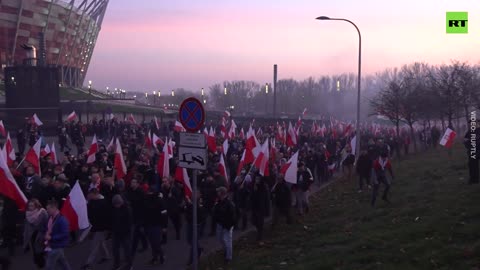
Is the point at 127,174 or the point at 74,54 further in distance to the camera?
the point at 74,54

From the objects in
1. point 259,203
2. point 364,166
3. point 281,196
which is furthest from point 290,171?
point 364,166

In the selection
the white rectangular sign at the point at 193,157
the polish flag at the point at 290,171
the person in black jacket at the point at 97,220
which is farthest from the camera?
the polish flag at the point at 290,171

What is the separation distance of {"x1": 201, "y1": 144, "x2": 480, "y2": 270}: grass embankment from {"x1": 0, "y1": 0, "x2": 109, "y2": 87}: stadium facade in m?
52.0

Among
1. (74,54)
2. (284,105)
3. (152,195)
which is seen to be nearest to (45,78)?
(152,195)

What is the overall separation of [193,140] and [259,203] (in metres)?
3.94

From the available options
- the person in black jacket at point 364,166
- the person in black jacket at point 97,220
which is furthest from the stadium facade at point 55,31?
the person in black jacket at point 97,220

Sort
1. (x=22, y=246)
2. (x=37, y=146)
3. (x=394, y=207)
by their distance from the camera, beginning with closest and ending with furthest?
(x=22, y=246) < (x=394, y=207) < (x=37, y=146)

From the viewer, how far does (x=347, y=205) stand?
50.5 feet

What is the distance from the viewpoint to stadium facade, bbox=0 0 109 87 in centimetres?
7194

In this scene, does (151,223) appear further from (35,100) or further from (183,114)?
(35,100)

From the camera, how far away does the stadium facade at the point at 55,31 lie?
7194 centimetres

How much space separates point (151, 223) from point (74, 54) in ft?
281

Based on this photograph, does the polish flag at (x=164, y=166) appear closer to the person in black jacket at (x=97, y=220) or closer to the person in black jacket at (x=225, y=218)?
the person in black jacket at (x=97, y=220)

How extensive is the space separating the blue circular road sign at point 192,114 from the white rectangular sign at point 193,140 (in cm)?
15
